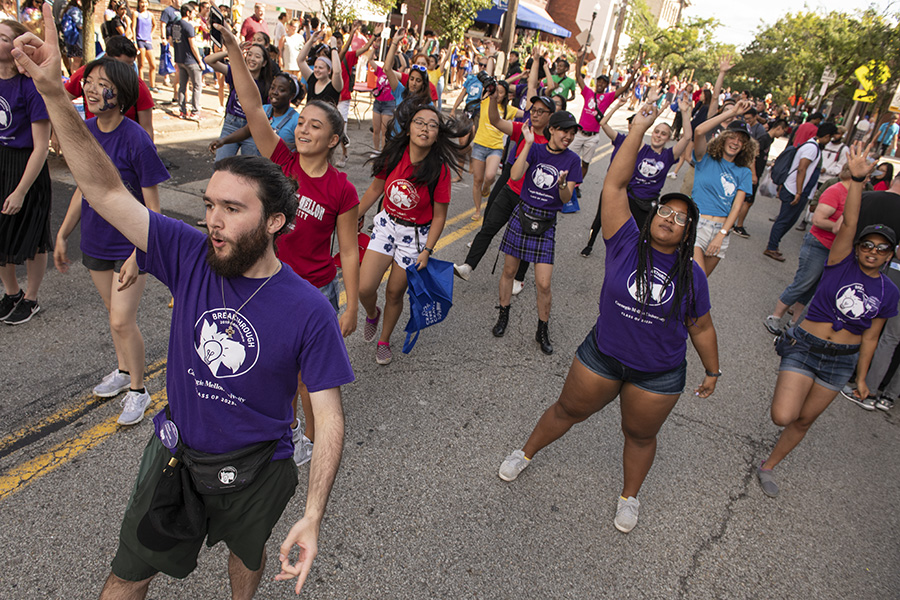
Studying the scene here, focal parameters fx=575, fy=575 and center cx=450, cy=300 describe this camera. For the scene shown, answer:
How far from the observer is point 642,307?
285 centimetres

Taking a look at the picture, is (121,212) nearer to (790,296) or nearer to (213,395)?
(213,395)

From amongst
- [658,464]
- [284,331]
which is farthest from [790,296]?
[284,331]

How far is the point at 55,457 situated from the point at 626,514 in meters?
3.11

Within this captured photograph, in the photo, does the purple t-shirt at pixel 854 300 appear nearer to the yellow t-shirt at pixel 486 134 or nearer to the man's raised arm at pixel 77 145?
the man's raised arm at pixel 77 145

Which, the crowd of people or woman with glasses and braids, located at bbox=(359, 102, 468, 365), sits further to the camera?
woman with glasses and braids, located at bbox=(359, 102, 468, 365)

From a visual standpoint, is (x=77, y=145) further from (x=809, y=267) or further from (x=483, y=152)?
(x=483, y=152)

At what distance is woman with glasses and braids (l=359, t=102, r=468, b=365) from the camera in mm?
4070

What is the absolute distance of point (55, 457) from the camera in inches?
119

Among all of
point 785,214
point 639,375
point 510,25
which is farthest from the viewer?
point 510,25

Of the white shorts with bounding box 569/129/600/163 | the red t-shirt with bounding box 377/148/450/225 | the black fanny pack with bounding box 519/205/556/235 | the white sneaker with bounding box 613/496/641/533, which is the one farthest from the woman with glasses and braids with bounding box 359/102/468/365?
the white shorts with bounding box 569/129/600/163

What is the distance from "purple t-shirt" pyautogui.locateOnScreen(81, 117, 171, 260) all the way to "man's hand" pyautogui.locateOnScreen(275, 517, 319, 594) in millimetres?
2364

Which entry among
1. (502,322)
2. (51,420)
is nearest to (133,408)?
(51,420)

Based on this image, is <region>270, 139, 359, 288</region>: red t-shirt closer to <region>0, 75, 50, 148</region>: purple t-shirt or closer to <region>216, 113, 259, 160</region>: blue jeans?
<region>0, 75, 50, 148</region>: purple t-shirt

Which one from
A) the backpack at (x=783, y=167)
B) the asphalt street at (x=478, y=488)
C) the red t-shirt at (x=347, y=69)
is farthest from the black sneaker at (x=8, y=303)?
the backpack at (x=783, y=167)
